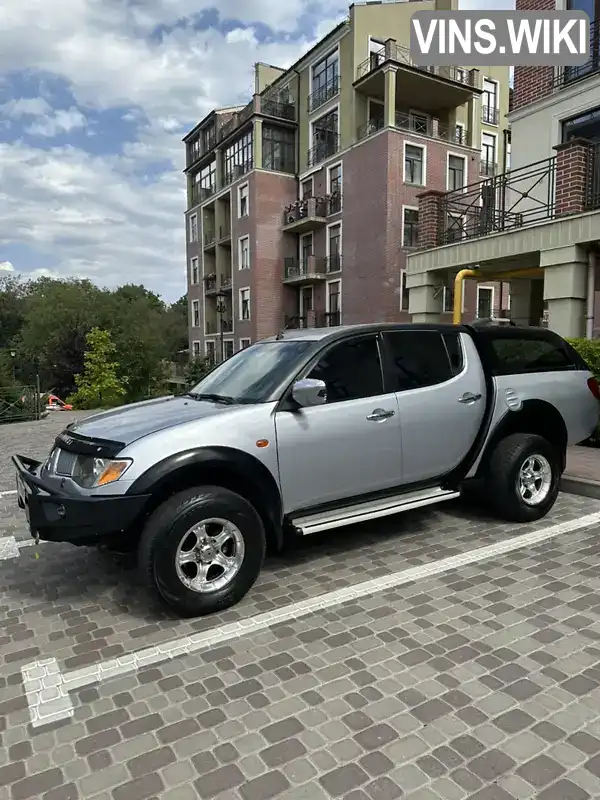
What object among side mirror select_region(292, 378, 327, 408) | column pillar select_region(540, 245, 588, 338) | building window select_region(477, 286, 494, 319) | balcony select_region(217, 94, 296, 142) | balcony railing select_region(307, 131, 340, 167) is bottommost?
side mirror select_region(292, 378, 327, 408)

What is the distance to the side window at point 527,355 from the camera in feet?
16.6

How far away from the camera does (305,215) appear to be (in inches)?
1182

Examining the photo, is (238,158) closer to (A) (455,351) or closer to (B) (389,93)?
(B) (389,93)

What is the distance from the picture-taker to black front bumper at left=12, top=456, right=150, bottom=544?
318cm

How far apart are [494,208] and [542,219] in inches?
66.3

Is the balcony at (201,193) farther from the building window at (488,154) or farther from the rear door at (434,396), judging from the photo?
the rear door at (434,396)

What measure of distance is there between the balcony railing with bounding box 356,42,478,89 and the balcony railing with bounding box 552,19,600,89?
15758 mm

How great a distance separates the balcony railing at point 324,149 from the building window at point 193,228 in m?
11.9

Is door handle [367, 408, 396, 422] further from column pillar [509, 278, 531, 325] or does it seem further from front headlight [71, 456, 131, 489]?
column pillar [509, 278, 531, 325]

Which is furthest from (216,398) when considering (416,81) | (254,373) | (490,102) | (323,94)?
(490,102)

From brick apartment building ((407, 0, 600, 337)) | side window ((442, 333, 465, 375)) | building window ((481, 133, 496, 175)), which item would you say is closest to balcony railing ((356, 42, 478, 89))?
building window ((481, 133, 496, 175))

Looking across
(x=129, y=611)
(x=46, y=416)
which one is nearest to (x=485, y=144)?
(x=46, y=416)

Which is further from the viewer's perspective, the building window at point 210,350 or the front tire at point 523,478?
the building window at point 210,350

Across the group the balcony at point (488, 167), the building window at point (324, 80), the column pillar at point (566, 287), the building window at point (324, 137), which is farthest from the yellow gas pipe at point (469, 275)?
the balcony at point (488, 167)
